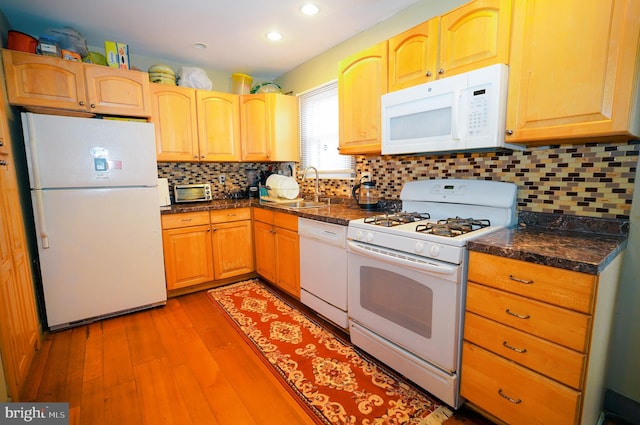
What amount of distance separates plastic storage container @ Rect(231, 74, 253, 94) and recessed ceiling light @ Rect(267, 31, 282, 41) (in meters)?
0.88

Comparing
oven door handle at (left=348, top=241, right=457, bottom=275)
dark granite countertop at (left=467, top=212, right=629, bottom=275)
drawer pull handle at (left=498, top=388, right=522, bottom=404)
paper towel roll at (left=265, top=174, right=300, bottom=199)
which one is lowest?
drawer pull handle at (left=498, top=388, right=522, bottom=404)

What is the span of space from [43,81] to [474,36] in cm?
292

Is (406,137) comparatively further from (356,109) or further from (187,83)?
(187,83)

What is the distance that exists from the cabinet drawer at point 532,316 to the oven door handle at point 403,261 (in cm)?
13

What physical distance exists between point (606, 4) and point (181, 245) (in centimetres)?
320

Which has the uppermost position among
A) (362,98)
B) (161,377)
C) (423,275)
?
(362,98)

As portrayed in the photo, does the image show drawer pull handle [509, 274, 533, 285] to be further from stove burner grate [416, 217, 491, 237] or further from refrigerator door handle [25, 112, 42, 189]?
refrigerator door handle [25, 112, 42, 189]

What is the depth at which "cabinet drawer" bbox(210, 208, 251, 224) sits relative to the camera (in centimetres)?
301

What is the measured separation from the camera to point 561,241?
1342 millimetres

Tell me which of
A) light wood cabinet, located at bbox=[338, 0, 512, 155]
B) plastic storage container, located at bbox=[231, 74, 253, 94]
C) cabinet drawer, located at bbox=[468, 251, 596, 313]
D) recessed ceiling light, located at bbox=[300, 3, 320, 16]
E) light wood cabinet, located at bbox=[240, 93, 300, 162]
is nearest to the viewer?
cabinet drawer, located at bbox=[468, 251, 596, 313]

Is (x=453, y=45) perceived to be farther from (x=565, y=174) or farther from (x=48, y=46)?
(x=48, y=46)

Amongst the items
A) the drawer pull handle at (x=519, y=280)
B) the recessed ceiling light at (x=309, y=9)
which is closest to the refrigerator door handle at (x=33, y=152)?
the recessed ceiling light at (x=309, y=9)

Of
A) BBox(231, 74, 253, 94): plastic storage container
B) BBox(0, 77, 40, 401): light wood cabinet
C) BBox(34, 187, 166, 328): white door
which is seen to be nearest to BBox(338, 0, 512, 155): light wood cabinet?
BBox(231, 74, 253, 94): plastic storage container

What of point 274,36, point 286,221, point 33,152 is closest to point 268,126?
point 274,36
